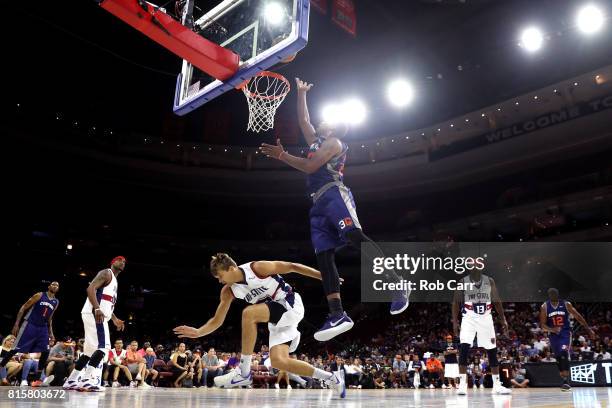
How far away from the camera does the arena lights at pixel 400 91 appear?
21969mm

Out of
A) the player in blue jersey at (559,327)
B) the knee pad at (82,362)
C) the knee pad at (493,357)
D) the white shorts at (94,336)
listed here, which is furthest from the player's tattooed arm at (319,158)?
the player in blue jersey at (559,327)

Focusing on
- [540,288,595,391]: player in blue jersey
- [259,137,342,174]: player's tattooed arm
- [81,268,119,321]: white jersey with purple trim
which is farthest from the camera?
[540,288,595,391]: player in blue jersey

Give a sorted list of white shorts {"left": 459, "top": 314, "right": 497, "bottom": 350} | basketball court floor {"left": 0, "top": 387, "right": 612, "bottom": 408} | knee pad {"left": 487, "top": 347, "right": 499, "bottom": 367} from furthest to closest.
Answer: white shorts {"left": 459, "top": 314, "right": 497, "bottom": 350} → knee pad {"left": 487, "top": 347, "right": 499, "bottom": 367} → basketball court floor {"left": 0, "top": 387, "right": 612, "bottom": 408}

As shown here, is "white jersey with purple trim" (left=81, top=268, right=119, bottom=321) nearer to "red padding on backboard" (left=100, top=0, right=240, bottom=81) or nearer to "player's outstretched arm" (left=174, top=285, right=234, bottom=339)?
"player's outstretched arm" (left=174, top=285, right=234, bottom=339)

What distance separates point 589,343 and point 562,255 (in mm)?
5706

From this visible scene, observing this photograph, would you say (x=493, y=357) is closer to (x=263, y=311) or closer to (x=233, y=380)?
(x=263, y=311)

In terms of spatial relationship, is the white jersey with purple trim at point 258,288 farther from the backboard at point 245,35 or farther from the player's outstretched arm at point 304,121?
the backboard at point 245,35

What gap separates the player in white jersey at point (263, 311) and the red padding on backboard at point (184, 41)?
12.2 feet

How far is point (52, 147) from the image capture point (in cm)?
2477

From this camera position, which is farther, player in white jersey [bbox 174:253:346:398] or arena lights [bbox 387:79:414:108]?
arena lights [bbox 387:79:414:108]

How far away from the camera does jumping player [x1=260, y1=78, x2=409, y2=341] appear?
521 centimetres

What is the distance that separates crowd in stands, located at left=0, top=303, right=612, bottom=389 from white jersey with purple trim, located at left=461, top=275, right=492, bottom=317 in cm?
410

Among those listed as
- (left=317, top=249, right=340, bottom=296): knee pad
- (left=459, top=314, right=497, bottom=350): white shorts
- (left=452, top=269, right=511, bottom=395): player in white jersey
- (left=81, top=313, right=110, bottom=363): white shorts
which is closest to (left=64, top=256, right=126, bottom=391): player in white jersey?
(left=81, top=313, right=110, bottom=363): white shorts

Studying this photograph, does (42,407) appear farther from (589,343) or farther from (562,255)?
(562,255)
